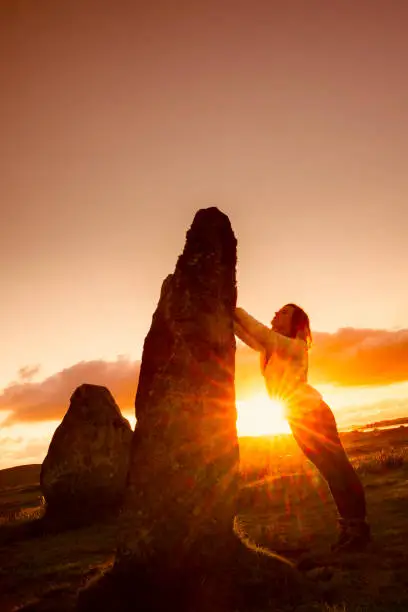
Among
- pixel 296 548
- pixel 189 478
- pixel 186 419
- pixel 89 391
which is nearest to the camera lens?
pixel 189 478

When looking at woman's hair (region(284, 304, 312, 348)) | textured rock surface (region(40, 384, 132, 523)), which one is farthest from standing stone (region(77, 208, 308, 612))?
textured rock surface (region(40, 384, 132, 523))

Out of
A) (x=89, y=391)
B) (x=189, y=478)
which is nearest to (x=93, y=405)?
(x=89, y=391)

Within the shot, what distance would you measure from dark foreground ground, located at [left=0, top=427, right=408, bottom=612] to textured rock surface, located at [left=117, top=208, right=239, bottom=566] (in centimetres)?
116

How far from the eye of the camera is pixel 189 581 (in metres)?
6.84

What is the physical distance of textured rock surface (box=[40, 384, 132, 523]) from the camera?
17.8m

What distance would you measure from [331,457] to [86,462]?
12.3 metres

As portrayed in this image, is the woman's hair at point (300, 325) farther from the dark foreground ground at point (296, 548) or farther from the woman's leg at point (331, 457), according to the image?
the dark foreground ground at point (296, 548)

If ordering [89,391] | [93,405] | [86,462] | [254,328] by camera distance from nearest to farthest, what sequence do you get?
[254,328], [86,462], [93,405], [89,391]

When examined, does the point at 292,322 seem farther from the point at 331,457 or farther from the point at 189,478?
the point at 189,478

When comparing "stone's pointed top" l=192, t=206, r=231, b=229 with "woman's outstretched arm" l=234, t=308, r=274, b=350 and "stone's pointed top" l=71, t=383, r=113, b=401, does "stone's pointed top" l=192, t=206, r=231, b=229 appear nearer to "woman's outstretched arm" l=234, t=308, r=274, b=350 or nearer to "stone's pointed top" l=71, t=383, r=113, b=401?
"woman's outstretched arm" l=234, t=308, r=274, b=350

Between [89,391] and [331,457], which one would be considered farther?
[89,391]

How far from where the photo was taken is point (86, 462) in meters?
18.5

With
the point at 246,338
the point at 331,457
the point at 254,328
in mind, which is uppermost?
the point at 254,328

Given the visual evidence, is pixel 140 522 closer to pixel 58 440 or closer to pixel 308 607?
pixel 308 607
